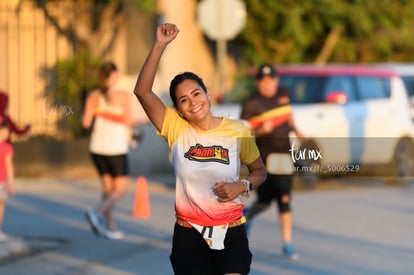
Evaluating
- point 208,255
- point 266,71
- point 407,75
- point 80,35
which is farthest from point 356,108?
point 208,255

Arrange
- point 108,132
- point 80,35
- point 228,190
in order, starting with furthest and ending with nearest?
point 80,35
point 108,132
point 228,190

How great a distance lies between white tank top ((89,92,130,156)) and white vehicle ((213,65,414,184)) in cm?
481

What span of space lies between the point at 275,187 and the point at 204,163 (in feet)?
16.3

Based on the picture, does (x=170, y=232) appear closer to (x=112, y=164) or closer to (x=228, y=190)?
(x=112, y=164)

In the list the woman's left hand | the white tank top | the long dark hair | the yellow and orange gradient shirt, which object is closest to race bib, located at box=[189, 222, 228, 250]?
the yellow and orange gradient shirt

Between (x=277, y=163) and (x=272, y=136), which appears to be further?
(x=272, y=136)

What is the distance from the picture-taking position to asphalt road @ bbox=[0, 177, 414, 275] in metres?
10.7

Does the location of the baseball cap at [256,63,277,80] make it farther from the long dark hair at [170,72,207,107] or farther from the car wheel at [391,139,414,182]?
the car wheel at [391,139,414,182]

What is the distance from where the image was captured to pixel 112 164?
1263 centimetres

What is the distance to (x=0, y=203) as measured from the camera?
461 inches

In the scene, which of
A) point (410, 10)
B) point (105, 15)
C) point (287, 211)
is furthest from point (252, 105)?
point (410, 10)

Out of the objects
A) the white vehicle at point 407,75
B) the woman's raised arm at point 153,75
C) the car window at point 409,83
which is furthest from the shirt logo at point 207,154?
the car window at point 409,83

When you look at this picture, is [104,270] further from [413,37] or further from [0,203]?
[413,37]

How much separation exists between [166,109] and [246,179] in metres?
0.59
